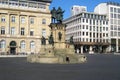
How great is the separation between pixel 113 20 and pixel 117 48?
49.4 feet

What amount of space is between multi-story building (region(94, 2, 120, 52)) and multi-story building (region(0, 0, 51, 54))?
46.6 metres

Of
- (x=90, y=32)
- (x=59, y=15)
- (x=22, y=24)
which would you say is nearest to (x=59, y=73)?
(x=59, y=15)

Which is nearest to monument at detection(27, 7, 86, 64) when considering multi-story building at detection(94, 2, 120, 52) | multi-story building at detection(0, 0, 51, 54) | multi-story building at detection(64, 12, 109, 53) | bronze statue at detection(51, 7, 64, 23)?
bronze statue at detection(51, 7, 64, 23)

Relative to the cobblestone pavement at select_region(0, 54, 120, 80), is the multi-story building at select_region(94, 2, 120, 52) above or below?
above

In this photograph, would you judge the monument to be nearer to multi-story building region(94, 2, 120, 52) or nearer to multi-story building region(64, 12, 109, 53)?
multi-story building region(64, 12, 109, 53)

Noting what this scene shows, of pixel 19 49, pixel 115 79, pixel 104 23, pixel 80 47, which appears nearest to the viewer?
pixel 115 79

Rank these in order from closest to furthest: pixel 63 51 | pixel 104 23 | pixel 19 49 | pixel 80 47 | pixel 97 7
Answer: pixel 63 51 < pixel 19 49 < pixel 80 47 < pixel 104 23 < pixel 97 7

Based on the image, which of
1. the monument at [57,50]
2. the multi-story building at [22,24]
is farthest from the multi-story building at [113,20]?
the monument at [57,50]

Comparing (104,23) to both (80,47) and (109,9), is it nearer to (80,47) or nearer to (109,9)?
(109,9)

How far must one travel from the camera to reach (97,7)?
13638cm

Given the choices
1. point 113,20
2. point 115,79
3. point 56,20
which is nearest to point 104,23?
point 113,20

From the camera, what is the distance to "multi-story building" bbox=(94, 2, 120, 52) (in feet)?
408

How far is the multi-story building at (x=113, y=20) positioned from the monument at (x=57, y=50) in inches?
3223

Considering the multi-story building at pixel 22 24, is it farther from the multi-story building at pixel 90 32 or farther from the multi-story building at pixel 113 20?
the multi-story building at pixel 113 20
